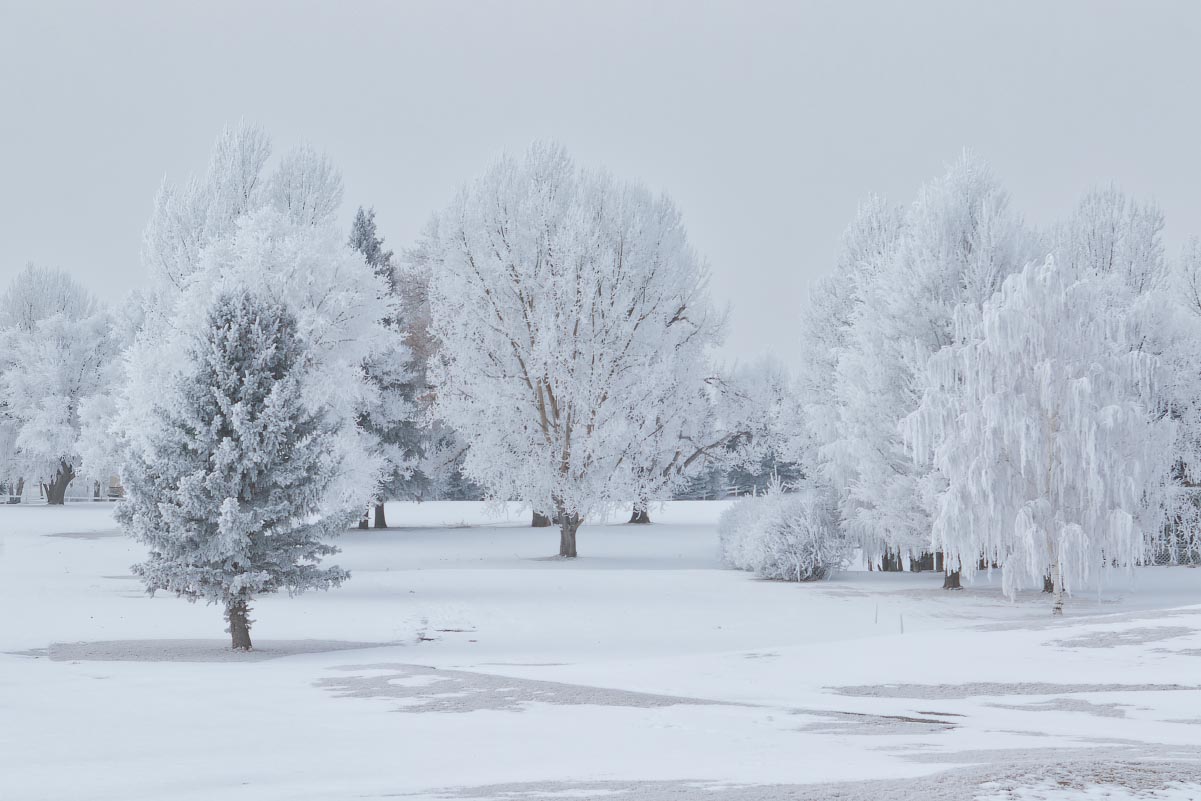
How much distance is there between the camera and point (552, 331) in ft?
117

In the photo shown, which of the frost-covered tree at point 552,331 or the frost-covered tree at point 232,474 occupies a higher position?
the frost-covered tree at point 552,331

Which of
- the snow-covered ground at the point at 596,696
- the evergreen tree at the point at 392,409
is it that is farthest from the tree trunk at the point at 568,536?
the evergreen tree at the point at 392,409

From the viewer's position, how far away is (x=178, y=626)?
23.5 meters

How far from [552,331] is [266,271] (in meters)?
9.05

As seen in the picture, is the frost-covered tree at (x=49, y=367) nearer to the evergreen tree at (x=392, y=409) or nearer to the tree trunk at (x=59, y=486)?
the tree trunk at (x=59, y=486)

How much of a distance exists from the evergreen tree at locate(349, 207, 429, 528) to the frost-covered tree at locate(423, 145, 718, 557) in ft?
27.7

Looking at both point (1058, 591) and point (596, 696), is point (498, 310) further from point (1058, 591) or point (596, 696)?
point (596, 696)

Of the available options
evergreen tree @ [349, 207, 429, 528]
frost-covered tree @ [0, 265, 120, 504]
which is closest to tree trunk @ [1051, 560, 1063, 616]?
evergreen tree @ [349, 207, 429, 528]

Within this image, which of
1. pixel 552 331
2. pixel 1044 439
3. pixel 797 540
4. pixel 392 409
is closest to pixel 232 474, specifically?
pixel 1044 439

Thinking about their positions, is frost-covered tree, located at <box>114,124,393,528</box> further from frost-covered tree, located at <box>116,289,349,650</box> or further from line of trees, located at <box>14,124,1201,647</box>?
frost-covered tree, located at <box>116,289,349,650</box>

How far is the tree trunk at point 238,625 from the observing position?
→ 1998 centimetres

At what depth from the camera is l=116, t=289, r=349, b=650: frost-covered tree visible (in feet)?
64.8

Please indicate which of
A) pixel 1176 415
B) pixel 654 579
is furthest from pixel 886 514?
pixel 1176 415

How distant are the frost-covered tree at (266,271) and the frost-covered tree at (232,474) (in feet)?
46.4
